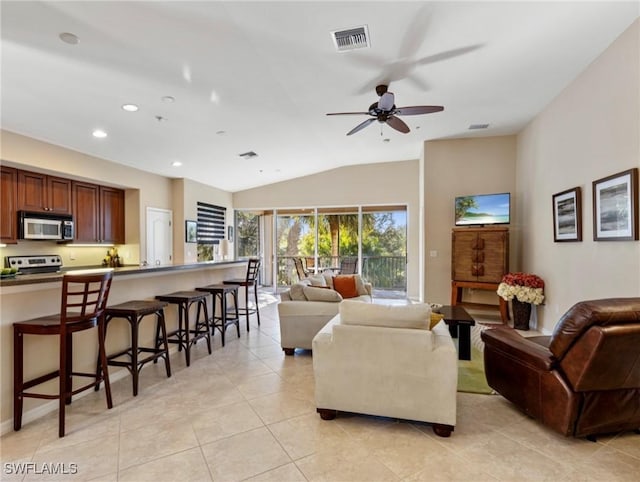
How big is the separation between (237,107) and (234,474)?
3.88 m

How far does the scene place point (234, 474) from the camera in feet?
5.95

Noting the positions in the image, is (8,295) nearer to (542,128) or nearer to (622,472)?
(622,472)

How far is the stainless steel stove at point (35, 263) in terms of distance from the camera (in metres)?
4.29

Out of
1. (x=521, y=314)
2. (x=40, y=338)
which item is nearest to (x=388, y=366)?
(x=40, y=338)

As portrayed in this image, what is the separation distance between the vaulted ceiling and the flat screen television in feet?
3.91

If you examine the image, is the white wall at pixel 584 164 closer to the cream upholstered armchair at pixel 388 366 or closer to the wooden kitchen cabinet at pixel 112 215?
the cream upholstered armchair at pixel 388 366

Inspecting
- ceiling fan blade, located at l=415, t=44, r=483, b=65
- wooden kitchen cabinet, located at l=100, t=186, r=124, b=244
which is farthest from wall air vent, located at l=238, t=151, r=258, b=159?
ceiling fan blade, located at l=415, t=44, r=483, b=65

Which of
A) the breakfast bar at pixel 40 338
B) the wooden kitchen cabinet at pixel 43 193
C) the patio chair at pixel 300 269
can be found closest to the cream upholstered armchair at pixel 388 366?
the breakfast bar at pixel 40 338

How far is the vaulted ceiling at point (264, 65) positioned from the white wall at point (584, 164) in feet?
0.75

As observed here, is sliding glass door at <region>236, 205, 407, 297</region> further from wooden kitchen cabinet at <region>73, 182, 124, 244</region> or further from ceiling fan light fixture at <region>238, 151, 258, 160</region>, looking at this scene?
wooden kitchen cabinet at <region>73, 182, 124, 244</region>

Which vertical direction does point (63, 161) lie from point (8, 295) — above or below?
above

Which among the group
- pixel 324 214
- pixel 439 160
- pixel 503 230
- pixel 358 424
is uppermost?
pixel 439 160

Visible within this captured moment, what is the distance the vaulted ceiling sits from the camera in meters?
2.54

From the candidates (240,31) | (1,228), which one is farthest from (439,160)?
(1,228)
